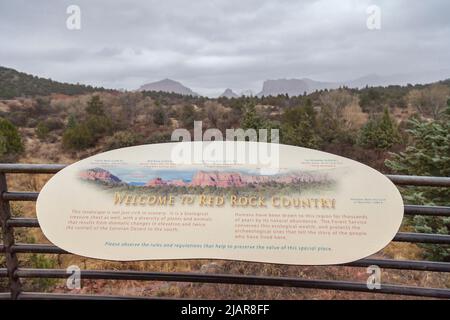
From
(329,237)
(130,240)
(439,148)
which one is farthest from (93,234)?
(439,148)

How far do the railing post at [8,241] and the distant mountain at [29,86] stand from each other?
33143mm

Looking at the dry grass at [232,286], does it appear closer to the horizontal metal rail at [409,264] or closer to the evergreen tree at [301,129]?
the horizontal metal rail at [409,264]

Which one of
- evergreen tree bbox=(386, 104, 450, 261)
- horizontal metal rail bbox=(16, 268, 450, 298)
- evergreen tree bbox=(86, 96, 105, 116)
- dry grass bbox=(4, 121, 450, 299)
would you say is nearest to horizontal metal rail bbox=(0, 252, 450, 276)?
horizontal metal rail bbox=(16, 268, 450, 298)

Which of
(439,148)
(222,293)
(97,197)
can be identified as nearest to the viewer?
(97,197)

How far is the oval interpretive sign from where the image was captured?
2184 millimetres

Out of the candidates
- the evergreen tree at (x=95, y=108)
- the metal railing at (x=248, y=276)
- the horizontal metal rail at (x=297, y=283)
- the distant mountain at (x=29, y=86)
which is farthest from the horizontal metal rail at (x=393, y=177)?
the distant mountain at (x=29, y=86)

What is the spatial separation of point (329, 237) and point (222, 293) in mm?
1352

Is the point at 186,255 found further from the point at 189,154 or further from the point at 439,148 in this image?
the point at 439,148

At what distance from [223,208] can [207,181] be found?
0.70ft

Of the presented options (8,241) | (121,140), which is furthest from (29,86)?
(8,241)

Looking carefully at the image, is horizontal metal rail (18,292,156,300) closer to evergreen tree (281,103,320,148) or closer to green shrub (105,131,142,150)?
evergreen tree (281,103,320,148)

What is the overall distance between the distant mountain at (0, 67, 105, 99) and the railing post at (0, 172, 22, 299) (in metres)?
33.1

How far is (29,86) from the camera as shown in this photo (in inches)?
1412
